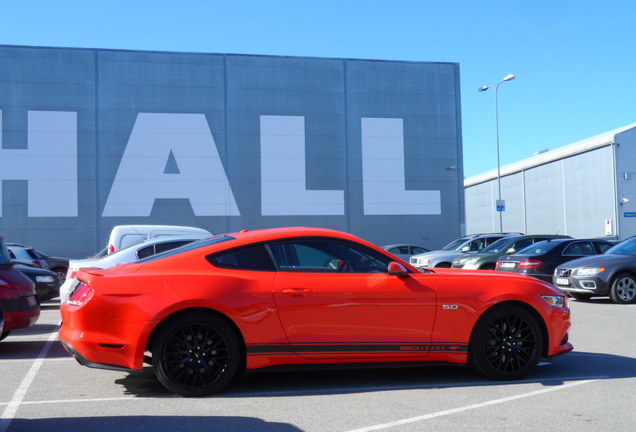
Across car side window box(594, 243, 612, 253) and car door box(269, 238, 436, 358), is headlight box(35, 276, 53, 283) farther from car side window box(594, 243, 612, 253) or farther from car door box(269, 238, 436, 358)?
car side window box(594, 243, 612, 253)

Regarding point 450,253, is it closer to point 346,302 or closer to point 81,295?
point 346,302

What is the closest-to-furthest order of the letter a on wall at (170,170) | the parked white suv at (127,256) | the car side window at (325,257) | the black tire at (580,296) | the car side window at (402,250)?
the car side window at (325,257), the parked white suv at (127,256), the black tire at (580,296), the car side window at (402,250), the letter a on wall at (170,170)

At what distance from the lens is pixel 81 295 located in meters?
5.87

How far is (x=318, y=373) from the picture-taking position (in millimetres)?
6914

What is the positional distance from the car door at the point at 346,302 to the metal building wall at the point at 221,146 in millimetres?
28333

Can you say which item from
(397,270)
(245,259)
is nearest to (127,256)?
(245,259)

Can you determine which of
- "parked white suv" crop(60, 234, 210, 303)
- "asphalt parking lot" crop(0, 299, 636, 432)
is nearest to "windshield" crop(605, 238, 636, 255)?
"asphalt parking lot" crop(0, 299, 636, 432)

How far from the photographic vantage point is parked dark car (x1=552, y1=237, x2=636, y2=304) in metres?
13.9

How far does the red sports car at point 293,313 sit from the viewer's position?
5.73 m

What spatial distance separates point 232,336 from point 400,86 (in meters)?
32.8

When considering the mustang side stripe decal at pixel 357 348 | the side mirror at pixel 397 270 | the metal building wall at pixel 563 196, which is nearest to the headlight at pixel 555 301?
the mustang side stripe decal at pixel 357 348

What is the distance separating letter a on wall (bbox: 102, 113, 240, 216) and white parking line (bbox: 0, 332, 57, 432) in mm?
25520

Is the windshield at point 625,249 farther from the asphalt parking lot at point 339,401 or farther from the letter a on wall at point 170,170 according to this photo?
the letter a on wall at point 170,170

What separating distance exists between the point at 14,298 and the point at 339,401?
16.3ft
